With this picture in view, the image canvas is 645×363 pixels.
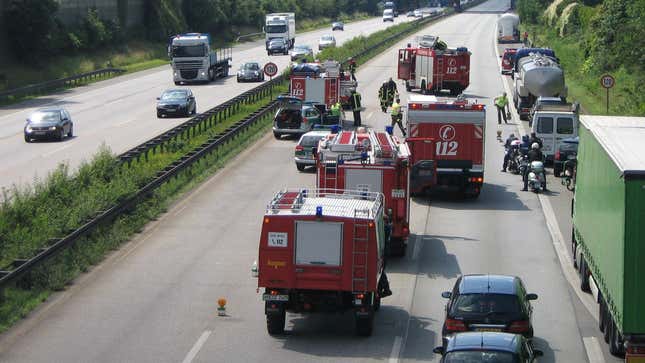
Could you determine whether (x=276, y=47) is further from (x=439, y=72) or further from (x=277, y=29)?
(x=439, y=72)

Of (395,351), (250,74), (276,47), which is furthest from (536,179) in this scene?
(276,47)

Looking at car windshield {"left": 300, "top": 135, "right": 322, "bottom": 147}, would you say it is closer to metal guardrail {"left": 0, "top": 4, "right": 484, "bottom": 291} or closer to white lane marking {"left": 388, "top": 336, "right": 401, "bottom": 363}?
metal guardrail {"left": 0, "top": 4, "right": 484, "bottom": 291}

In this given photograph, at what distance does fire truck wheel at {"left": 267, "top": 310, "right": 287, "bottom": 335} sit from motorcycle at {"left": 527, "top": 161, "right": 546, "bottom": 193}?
1760 centimetres

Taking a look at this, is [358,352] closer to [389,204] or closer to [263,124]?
[389,204]

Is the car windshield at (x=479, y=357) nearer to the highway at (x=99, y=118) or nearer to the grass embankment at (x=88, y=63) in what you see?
the highway at (x=99, y=118)

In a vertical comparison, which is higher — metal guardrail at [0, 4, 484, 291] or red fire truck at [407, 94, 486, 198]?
red fire truck at [407, 94, 486, 198]

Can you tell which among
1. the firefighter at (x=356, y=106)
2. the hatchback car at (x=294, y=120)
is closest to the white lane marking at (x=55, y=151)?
the hatchback car at (x=294, y=120)

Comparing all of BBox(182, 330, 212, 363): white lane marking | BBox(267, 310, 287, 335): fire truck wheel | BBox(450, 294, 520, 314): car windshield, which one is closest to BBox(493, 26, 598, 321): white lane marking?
BBox(450, 294, 520, 314): car windshield

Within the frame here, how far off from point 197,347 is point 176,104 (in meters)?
37.6

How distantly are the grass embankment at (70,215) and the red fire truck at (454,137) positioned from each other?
302 inches

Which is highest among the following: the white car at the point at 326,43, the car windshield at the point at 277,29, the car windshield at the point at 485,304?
the car windshield at the point at 277,29

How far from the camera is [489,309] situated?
1906 centimetres

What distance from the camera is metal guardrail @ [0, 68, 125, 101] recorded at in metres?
68.8

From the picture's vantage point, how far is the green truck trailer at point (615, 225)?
16.5 metres
